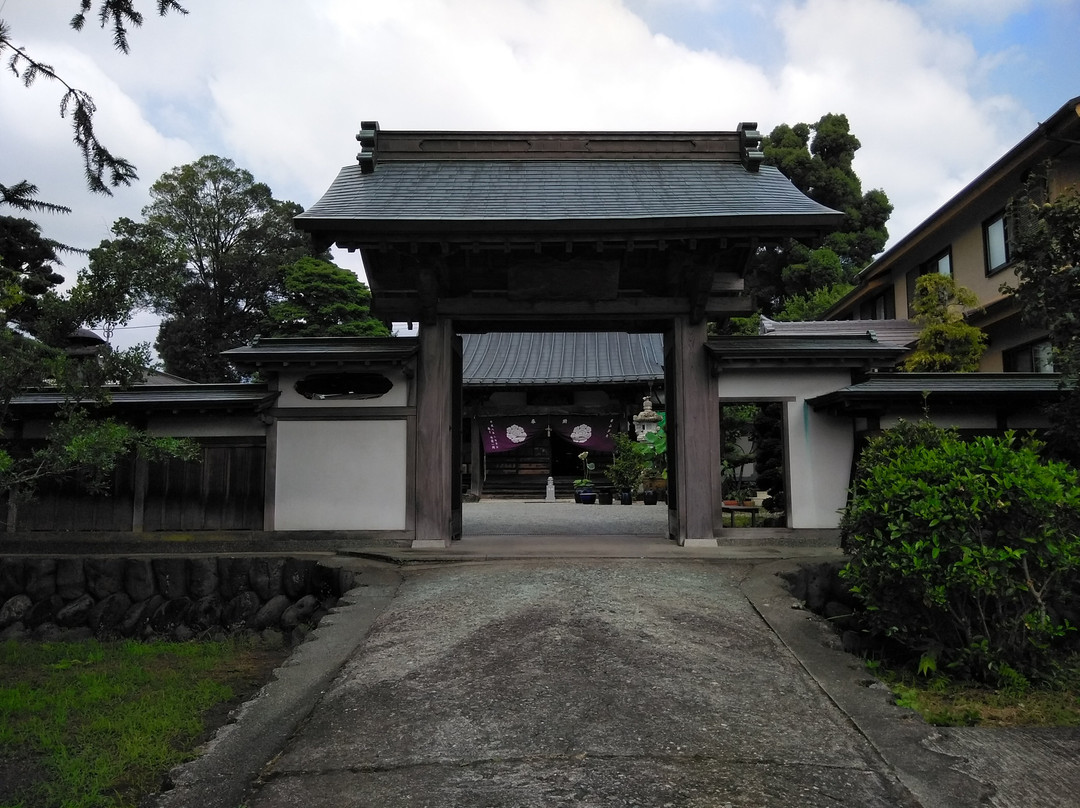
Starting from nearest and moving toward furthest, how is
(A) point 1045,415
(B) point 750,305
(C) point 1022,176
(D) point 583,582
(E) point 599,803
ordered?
(E) point 599,803 < (D) point 583,582 < (A) point 1045,415 < (B) point 750,305 < (C) point 1022,176

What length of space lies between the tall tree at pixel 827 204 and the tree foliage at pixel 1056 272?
21.7 metres

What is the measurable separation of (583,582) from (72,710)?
3865mm

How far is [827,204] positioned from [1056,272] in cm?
2479

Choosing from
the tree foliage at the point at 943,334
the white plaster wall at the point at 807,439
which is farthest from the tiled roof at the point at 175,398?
the tree foliage at the point at 943,334

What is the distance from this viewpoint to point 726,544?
8398mm

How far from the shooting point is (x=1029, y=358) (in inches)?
531

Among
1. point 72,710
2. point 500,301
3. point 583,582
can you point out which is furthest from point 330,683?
point 500,301

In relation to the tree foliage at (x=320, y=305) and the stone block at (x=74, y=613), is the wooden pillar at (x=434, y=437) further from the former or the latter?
the tree foliage at (x=320, y=305)

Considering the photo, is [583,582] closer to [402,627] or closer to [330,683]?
[402,627]

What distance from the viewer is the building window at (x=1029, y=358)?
12852mm

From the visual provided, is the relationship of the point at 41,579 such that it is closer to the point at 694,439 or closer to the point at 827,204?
the point at 694,439

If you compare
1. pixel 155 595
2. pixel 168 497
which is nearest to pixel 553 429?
pixel 168 497

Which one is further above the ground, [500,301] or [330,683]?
[500,301]

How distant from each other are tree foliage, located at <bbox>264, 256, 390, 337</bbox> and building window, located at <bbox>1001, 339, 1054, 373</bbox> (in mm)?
20288
